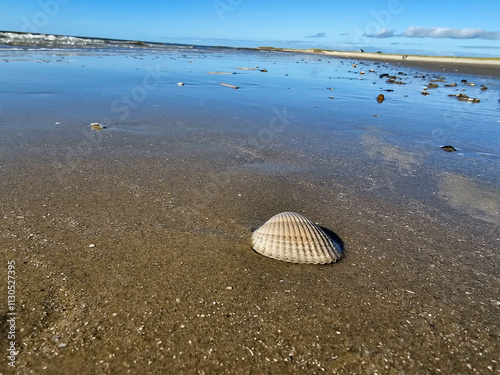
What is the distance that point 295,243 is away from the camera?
3018 millimetres

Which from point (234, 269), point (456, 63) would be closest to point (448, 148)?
point (234, 269)

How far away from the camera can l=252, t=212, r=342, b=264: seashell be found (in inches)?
117

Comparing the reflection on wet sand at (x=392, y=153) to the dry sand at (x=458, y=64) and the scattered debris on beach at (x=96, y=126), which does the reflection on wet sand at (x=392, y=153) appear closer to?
the scattered debris on beach at (x=96, y=126)

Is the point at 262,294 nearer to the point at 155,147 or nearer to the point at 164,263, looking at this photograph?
the point at 164,263

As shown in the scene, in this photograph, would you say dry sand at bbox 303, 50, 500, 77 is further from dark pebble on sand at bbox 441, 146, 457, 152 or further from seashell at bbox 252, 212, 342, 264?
seashell at bbox 252, 212, 342, 264

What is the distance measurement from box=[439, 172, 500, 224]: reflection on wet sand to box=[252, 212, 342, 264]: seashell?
6.73 ft

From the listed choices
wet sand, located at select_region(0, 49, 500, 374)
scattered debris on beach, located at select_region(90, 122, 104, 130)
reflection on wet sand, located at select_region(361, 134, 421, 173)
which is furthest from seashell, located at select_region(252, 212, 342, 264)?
scattered debris on beach, located at select_region(90, 122, 104, 130)

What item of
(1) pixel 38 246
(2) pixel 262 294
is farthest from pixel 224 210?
(1) pixel 38 246

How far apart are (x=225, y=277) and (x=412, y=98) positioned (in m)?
12.9

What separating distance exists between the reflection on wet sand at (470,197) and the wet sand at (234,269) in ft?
0.10

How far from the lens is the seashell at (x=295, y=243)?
2.98m

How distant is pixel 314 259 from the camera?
9.75ft

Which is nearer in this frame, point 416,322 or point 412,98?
point 416,322

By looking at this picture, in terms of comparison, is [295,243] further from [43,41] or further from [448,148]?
[43,41]
